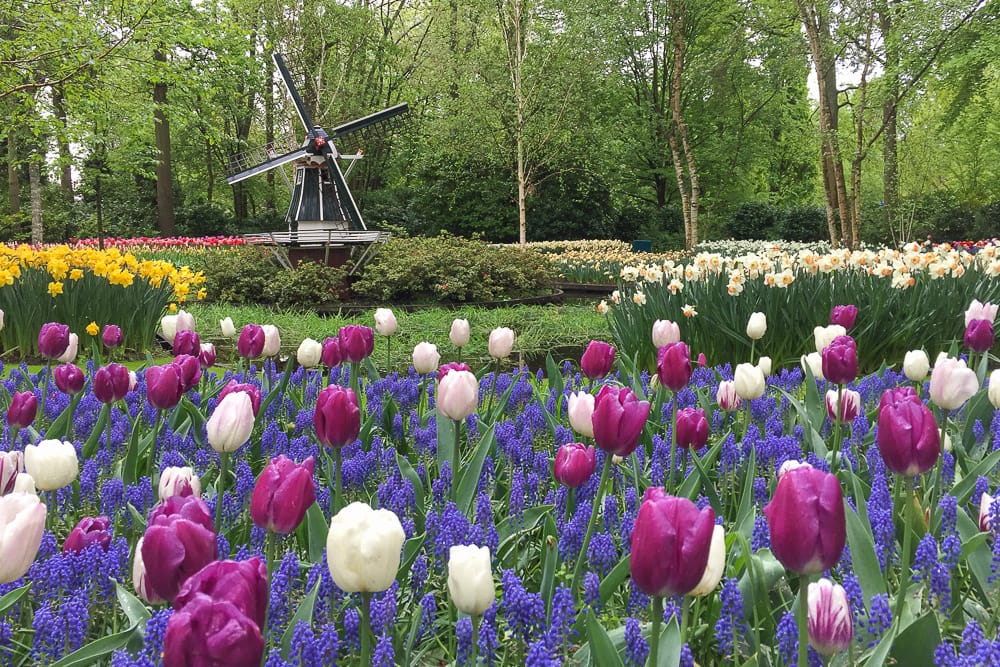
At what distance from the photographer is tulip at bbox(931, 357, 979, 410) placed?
169cm

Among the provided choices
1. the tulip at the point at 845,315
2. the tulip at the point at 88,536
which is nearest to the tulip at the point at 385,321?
the tulip at the point at 845,315

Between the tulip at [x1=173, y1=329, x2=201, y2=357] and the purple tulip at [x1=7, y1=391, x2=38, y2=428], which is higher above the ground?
the tulip at [x1=173, y1=329, x2=201, y2=357]

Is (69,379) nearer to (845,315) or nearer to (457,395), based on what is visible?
(457,395)

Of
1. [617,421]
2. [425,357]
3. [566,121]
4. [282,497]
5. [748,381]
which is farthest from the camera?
[566,121]

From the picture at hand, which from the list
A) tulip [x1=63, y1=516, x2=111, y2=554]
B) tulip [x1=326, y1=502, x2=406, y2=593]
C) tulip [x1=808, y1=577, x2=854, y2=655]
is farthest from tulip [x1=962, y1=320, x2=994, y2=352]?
tulip [x1=63, y1=516, x2=111, y2=554]

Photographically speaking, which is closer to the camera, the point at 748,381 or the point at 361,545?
the point at 361,545

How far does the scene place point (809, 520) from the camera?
0.90 metres

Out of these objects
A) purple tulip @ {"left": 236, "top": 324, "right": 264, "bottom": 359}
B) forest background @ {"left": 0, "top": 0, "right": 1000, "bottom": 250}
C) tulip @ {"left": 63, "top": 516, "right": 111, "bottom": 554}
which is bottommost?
tulip @ {"left": 63, "top": 516, "right": 111, "bottom": 554}

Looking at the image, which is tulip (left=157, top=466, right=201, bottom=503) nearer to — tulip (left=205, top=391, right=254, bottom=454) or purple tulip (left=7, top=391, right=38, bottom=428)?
tulip (left=205, top=391, right=254, bottom=454)

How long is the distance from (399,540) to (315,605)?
17.5 inches

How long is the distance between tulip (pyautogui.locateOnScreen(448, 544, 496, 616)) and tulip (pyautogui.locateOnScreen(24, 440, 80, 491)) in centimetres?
92

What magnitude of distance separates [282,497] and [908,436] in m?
0.99

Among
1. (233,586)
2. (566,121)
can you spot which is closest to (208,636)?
(233,586)

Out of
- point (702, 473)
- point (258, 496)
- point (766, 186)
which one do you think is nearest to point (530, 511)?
point (702, 473)
